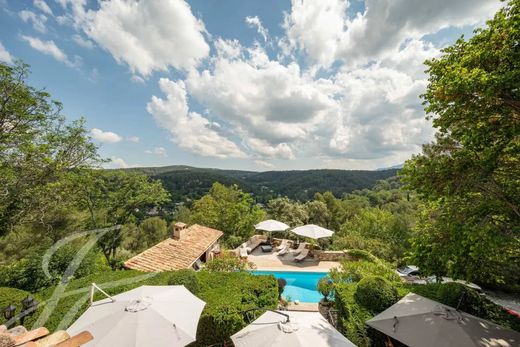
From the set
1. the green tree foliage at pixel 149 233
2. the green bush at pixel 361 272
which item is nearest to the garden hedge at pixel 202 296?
the green bush at pixel 361 272

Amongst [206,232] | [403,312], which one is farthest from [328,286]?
[206,232]

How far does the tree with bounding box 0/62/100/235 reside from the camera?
10.9 m

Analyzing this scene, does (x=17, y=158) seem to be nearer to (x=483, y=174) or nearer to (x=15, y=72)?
(x=15, y=72)

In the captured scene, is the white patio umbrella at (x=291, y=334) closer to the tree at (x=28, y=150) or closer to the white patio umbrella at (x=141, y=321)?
the white patio umbrella at (x=141, y=321)

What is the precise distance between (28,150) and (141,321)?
11768 millimetres

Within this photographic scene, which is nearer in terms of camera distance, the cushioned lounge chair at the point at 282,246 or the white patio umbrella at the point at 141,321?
the white patio umbrella at the point at 141,321

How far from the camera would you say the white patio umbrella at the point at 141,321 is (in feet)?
14.0

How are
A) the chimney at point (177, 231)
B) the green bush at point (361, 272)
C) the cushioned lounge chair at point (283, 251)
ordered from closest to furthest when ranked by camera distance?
the green bush at point (361, 272)
the chimney at point (177, 231)
the cushioned lounge chair at point (283, 251)

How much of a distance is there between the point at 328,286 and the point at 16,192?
16.0m

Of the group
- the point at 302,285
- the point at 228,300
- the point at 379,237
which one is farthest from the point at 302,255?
the point at 228,300

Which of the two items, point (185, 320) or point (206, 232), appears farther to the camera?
point (206, 232)

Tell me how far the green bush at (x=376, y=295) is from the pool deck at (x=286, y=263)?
8.21m

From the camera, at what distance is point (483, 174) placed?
509 centimetres

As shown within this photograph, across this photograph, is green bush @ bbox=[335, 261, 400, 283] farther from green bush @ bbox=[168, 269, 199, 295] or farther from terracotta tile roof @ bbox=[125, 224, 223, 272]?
terracotta tile roof @ bbox=[125, 224, 223, 272]
